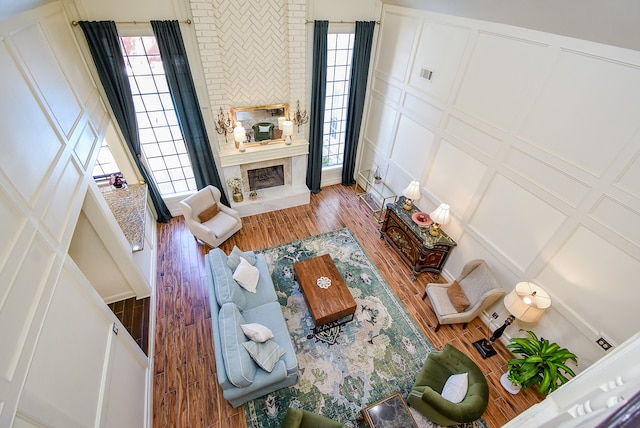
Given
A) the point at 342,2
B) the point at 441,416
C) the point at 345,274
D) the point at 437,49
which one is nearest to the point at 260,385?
→ the point at 441,416

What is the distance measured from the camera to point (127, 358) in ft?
9.75

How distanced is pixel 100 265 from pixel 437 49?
5563mm

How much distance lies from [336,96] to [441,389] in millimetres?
5275

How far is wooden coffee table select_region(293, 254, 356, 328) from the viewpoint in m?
3.84

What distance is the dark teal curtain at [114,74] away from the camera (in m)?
3.75

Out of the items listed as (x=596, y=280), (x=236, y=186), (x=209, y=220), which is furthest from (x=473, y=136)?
(x=209, y=220)

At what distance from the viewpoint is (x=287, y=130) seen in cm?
543

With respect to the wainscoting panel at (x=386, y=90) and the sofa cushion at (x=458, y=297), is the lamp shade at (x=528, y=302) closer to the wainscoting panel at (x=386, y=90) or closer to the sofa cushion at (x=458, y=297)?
the sofa cushion at (x=458, y=297)

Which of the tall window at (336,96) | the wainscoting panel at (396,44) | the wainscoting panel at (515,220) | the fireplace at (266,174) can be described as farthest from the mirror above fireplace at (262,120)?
the wainscoting panel at (515,220)

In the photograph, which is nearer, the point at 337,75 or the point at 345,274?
the point at 345,274

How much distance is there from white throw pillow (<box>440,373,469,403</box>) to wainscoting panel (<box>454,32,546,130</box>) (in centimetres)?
294

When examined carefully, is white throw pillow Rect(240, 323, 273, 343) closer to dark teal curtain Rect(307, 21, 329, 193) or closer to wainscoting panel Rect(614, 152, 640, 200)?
wainscoting panel Rect(614, 152, 640, 200)

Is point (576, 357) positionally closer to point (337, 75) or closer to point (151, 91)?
point (337, 75)

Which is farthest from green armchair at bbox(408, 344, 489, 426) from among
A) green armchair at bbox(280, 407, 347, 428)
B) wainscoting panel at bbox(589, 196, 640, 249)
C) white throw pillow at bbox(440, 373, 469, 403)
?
wainscoting panel at bbox(589, 196, 640, 249)
